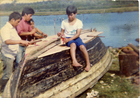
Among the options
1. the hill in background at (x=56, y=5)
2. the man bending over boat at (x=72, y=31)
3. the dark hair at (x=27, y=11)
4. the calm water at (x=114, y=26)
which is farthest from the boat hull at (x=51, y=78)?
the dark hair at (x=27, y=11)

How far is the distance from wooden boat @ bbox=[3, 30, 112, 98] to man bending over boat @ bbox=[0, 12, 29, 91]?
0.85 ft

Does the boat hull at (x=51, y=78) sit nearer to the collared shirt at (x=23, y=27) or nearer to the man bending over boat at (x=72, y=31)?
the man bending over boat at (x=72, y=31)

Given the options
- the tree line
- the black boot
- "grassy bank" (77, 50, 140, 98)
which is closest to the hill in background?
the tree line

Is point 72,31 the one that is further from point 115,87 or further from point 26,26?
point 115,87

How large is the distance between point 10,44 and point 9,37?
0.48 feet

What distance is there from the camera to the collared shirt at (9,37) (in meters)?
3.04

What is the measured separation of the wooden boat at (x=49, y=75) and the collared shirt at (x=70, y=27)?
0.33 meters

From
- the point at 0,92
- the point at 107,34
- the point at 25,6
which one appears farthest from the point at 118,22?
the point at 0,92

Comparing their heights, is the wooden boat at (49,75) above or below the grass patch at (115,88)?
above

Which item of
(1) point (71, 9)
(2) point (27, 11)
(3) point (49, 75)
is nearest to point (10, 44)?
(2) point (27, 11)

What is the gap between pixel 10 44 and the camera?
3.07 m

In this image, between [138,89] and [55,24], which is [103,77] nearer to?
[138,89]

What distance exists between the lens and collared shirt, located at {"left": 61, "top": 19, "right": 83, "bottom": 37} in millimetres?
3368

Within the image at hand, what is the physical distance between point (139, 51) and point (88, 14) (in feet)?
6.27
